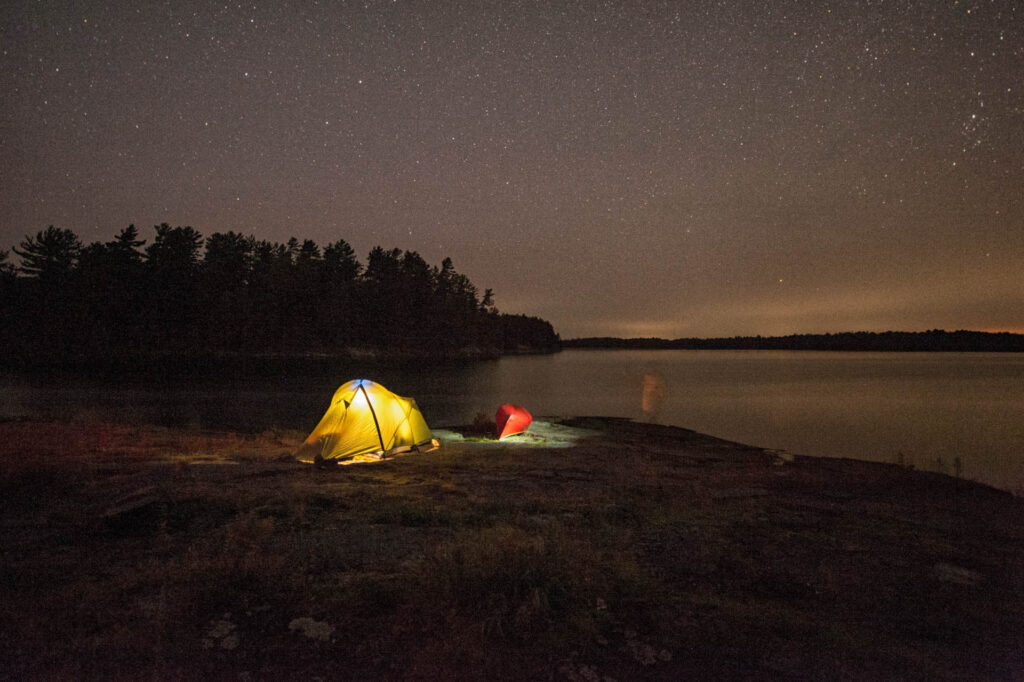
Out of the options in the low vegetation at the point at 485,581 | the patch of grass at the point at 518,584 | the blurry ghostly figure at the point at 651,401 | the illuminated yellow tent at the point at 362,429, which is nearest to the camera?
the low vegetation at the point at 485,581

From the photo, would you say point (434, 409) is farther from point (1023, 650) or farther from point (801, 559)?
point (1023, 650)

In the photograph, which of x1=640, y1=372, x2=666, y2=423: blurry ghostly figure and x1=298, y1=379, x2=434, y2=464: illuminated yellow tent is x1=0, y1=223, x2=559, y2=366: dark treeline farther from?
x1=298, y1=379, x2=434, y2=464: illuminated yellow tent

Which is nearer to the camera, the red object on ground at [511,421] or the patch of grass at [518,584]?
the patch of grass at [518,584]

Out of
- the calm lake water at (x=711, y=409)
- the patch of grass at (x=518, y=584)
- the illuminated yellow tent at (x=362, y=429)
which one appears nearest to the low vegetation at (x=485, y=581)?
the patch of grass at (x=518, y=584)

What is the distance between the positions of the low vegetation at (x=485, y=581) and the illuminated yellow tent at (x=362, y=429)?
9.16ft

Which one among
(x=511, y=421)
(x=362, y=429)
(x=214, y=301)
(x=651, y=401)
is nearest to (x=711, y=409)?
(x=651, y=401)

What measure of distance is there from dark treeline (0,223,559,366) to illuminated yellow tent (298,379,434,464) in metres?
80.2

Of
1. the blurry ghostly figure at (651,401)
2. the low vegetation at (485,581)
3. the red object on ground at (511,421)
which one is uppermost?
the low vegetation at (485,581)

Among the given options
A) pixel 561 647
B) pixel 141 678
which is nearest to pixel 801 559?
pixel 561 647

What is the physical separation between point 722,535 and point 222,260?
10364 cm

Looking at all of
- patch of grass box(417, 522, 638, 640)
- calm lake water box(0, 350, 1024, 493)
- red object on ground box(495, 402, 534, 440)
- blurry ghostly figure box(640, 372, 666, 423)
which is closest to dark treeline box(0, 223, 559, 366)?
calm lake water box(0, 350, 1024, 493)

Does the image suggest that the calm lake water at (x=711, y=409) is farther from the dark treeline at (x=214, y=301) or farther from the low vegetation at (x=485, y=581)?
the dark treeline at (x=214, y=301)

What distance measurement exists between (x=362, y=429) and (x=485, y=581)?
9.82 metres

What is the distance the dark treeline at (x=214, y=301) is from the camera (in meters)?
77.9
